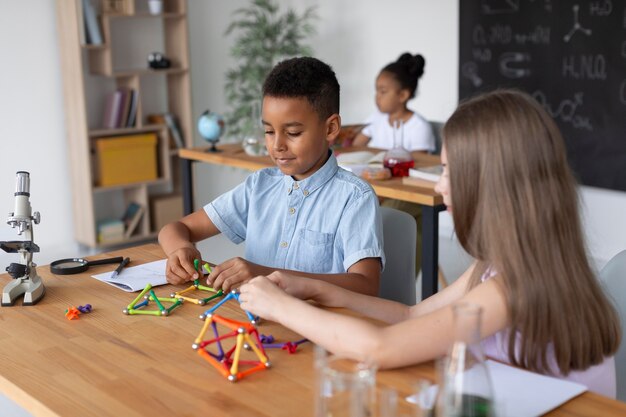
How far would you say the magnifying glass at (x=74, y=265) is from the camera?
1.98m

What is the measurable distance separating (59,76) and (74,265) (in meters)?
3.50

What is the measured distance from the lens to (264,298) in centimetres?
147

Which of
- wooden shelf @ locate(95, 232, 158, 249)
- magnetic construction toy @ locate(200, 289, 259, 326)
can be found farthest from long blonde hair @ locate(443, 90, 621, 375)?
wooden shelf @ locate(95, 232, 158, 249)

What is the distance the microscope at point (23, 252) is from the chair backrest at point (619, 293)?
4.14 ft

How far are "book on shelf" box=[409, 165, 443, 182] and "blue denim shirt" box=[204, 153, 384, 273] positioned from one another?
1043mm

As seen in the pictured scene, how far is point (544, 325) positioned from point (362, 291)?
2.07 ft

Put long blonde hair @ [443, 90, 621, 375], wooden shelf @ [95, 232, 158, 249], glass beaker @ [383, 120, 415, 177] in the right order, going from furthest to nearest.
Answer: wooden shelf @ [95, 232, 158, 249] < glass beaker @ [383, 120, 415, 177] < long blonde hair @ [443, 90, 621, 375]

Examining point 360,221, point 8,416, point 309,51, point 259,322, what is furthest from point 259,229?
point 309,51

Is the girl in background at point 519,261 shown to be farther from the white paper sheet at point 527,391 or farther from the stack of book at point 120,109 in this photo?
the stack of book at point 120,109

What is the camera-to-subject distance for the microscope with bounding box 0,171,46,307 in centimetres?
175

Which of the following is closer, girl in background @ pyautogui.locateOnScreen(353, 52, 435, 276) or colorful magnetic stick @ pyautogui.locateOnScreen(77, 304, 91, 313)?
colorful magnetic stick @ pyautogui.locateOnScreen(77, 304, 91, 313)

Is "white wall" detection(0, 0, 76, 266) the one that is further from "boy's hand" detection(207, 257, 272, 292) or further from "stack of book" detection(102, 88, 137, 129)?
"boy's hand" detection(207, 257, 272, 292)

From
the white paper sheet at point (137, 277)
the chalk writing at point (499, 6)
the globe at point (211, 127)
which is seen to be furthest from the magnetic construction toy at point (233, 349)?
the chalk writing at point (499, 6)

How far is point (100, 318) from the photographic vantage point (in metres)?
1.65
